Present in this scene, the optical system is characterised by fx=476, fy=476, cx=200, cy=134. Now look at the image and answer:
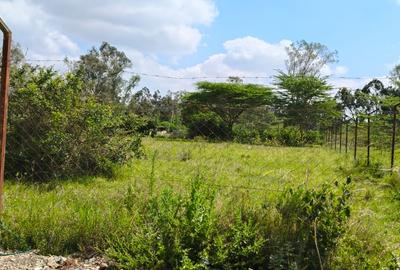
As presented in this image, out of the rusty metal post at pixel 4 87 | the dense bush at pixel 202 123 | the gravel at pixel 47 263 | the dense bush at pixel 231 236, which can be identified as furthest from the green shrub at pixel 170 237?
the dense bush at pixel 202 123

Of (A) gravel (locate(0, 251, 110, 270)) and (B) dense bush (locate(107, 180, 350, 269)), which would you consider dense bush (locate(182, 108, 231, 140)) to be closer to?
(B) dense bush (locate(107, 180, 350, 269))

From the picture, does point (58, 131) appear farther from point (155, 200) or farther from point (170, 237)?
point (170, 237)

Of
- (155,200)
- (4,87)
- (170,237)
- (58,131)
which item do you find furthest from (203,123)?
(170,237)

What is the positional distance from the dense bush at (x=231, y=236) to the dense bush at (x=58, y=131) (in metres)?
4.49

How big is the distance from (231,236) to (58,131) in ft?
17.0

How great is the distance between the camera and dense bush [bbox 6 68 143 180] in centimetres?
839

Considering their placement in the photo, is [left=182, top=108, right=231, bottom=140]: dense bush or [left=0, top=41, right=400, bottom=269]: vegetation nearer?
[left=0, top=41, right=400, bottom=269]: vegetation

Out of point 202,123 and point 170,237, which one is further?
point 202,123

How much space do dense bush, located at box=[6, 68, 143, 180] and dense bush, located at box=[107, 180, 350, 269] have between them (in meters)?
4.49

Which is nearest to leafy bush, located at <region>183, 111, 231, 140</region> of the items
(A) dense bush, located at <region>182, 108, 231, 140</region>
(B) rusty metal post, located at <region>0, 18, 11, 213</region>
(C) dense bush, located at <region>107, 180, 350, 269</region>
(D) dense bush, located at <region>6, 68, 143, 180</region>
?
(A) dense bush, located at <region>182, 108, 231, 140</region>

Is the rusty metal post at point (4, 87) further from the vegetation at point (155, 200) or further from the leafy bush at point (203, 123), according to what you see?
the leafy bush at point (203, 123)

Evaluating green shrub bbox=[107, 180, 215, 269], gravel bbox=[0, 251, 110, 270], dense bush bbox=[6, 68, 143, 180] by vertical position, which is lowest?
gravel bbox=[0, 251, 110, 270]

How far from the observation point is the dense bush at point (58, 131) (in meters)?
8.39

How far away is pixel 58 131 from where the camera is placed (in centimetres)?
848
